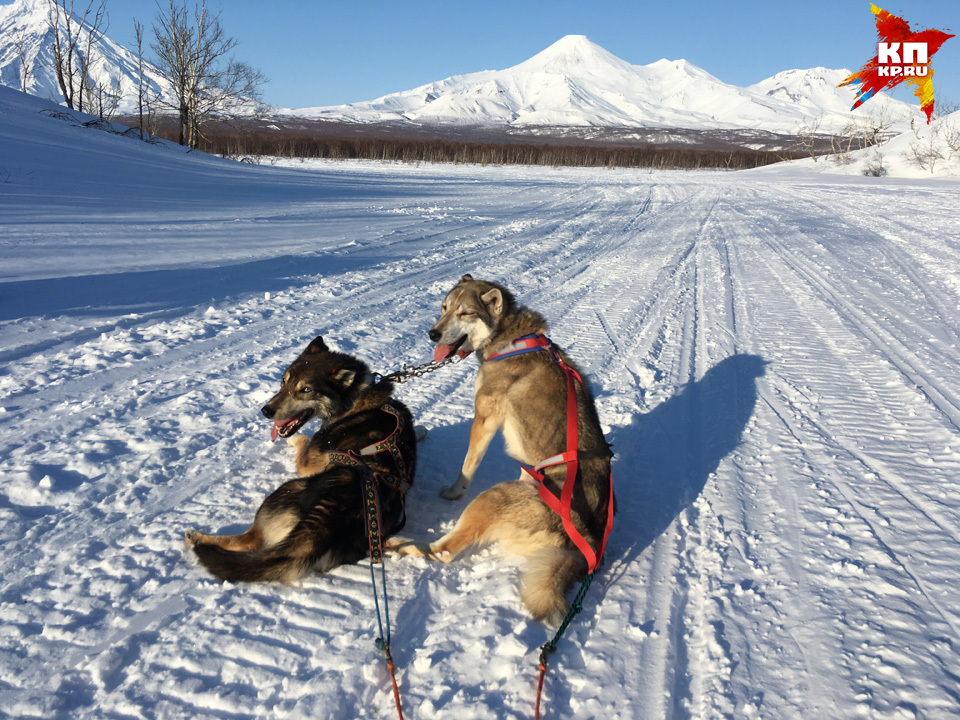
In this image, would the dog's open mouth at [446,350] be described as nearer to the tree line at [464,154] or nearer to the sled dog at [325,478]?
the sled dog at [325,478]

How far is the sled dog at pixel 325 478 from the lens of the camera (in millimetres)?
2746

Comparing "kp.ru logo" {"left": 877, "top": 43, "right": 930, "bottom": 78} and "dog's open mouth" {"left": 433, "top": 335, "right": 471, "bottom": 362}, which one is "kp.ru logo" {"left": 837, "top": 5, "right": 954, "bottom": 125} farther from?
"dog's open mouth" {"left": 433, "top": 335, "right": 471, "bottom": 362}

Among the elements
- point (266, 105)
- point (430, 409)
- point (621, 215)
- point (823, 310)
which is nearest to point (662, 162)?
point (266, 105)

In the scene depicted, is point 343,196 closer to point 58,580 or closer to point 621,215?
point 621,215

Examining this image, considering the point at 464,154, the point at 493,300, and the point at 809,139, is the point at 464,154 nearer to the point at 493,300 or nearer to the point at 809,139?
the point at 809,139

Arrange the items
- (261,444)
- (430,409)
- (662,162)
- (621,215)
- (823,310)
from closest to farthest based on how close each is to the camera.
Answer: (261,444) → (430,409) → (823,310) → (621,215) → (662,162)

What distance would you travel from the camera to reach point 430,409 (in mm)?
5125

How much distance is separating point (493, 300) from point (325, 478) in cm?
190

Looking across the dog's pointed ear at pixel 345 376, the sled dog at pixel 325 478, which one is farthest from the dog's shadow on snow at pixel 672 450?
the dog's pointed ear at pixel 345 376

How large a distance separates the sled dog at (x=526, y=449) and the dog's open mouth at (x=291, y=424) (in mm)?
1081

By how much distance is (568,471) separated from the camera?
3.12m

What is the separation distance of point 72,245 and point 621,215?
1579 cm

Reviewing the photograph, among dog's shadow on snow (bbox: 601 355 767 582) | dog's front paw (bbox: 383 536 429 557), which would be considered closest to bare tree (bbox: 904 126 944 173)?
dog's shadow on snow (bbox: 601 355 767 582)

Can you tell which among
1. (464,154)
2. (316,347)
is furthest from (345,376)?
(464,154)
